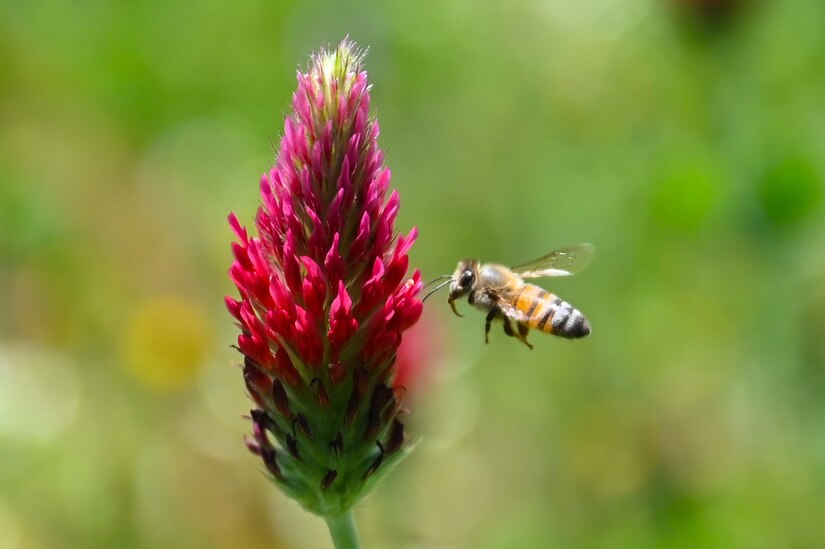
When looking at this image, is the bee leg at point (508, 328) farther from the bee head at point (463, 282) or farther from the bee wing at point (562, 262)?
the bee wing at point (562, 262)

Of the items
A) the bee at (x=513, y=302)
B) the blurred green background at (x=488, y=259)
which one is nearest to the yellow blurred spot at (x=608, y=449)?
the blurred green background at (x=488, y=259)

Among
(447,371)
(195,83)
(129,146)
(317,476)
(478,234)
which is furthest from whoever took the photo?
(195,83)

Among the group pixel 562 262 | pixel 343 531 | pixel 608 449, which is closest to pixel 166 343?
pixel 608 449

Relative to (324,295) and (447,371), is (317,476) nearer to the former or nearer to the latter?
(324,295)

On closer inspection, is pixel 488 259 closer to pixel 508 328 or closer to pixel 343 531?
pixel 508 328

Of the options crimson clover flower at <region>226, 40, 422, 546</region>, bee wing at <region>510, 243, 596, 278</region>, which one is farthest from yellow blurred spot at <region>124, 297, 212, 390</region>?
crimson clover flower at <region>226, 40, 422, 546</region>

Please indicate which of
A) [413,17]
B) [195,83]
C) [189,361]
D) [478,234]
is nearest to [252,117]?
[195,83]

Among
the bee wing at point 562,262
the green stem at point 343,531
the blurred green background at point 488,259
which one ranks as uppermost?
the blurred green background at point 488,259
